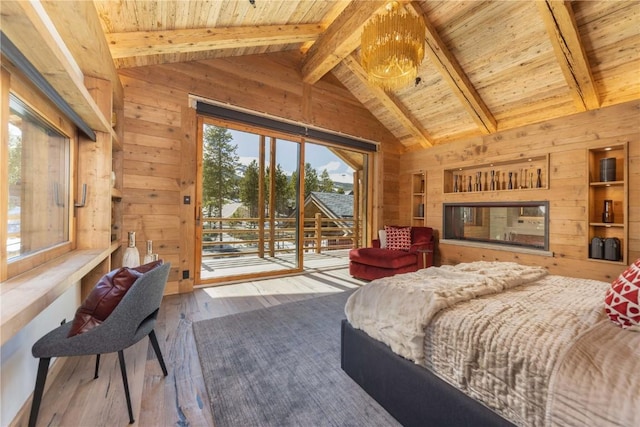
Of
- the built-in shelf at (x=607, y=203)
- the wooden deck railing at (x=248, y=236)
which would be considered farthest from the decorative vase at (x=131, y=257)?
the built-in shelf at (x=607, y=203)

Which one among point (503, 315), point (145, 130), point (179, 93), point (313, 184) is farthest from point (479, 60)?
point (145, 130)

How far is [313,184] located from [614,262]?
4.44 meters

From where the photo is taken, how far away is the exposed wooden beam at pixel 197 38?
8.42 feet

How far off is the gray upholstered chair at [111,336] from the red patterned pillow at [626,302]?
6.99ft

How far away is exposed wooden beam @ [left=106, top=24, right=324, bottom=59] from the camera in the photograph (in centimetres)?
257

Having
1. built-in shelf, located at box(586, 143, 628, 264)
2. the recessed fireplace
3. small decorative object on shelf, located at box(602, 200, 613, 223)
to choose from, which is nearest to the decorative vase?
the recessed fireplace

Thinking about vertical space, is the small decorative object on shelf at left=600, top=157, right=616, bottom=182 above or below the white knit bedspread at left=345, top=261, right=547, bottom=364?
above

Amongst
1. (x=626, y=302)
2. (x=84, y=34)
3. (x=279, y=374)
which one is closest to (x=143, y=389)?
(x=279, y=374)

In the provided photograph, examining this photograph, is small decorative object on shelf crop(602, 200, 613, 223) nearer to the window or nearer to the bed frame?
the bed frame

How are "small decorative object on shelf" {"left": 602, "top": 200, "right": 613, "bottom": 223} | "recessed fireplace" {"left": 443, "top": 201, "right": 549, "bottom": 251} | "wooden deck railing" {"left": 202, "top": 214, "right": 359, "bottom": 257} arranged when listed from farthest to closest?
"wooden deck railing" {"left": 202, "top": 214, "right": 359, "bottom": 257}, "recessed fireplace" {"left": 443, "top": 201, "right": 549, "bottom": 251}, "small decorative object on shelf" {"left": 602, "top": 200, "right": 613, "bottom": 223}

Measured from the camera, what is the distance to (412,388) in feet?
4.16

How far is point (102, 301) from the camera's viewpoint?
141 cm

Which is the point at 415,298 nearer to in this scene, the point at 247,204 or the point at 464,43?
the point at 247,204

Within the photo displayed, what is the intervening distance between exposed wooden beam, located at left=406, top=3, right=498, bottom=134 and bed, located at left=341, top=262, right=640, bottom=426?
122 inches
